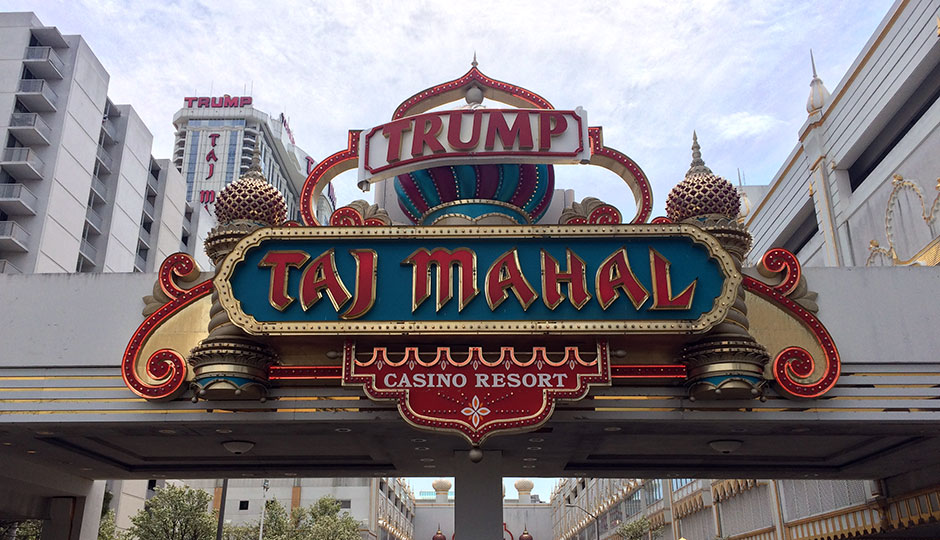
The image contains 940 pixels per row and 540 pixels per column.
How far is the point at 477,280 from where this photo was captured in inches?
602

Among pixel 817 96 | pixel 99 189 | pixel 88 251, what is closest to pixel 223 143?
pixel 99 189

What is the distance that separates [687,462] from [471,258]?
33.5 ft

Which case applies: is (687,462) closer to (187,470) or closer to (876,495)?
(876,495)

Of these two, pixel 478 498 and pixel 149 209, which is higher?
pixel 149 209

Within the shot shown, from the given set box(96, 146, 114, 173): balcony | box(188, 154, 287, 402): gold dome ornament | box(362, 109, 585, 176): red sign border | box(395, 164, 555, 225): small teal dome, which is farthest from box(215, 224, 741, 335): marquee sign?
box(96, 146, 114, 173): balcony

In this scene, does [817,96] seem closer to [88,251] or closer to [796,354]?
[796,354]

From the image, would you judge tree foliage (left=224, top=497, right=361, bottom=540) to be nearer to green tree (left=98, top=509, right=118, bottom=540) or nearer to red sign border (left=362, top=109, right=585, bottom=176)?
green tree (left=98, top=509, right=118, bottom=540)

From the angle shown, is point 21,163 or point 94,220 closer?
point 21,163

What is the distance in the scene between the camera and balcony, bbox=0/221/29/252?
53906 mm

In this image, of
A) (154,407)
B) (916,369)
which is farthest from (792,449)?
(154,407)

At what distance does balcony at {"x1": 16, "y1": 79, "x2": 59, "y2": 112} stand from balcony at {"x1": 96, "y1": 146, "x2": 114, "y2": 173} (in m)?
7.58

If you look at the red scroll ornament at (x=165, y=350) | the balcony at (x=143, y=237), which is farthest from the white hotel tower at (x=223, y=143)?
the red scroll ornament at (x=165, y=350)

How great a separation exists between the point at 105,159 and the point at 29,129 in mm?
11608

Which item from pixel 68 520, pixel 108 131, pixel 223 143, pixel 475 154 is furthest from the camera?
pixel 223 143
